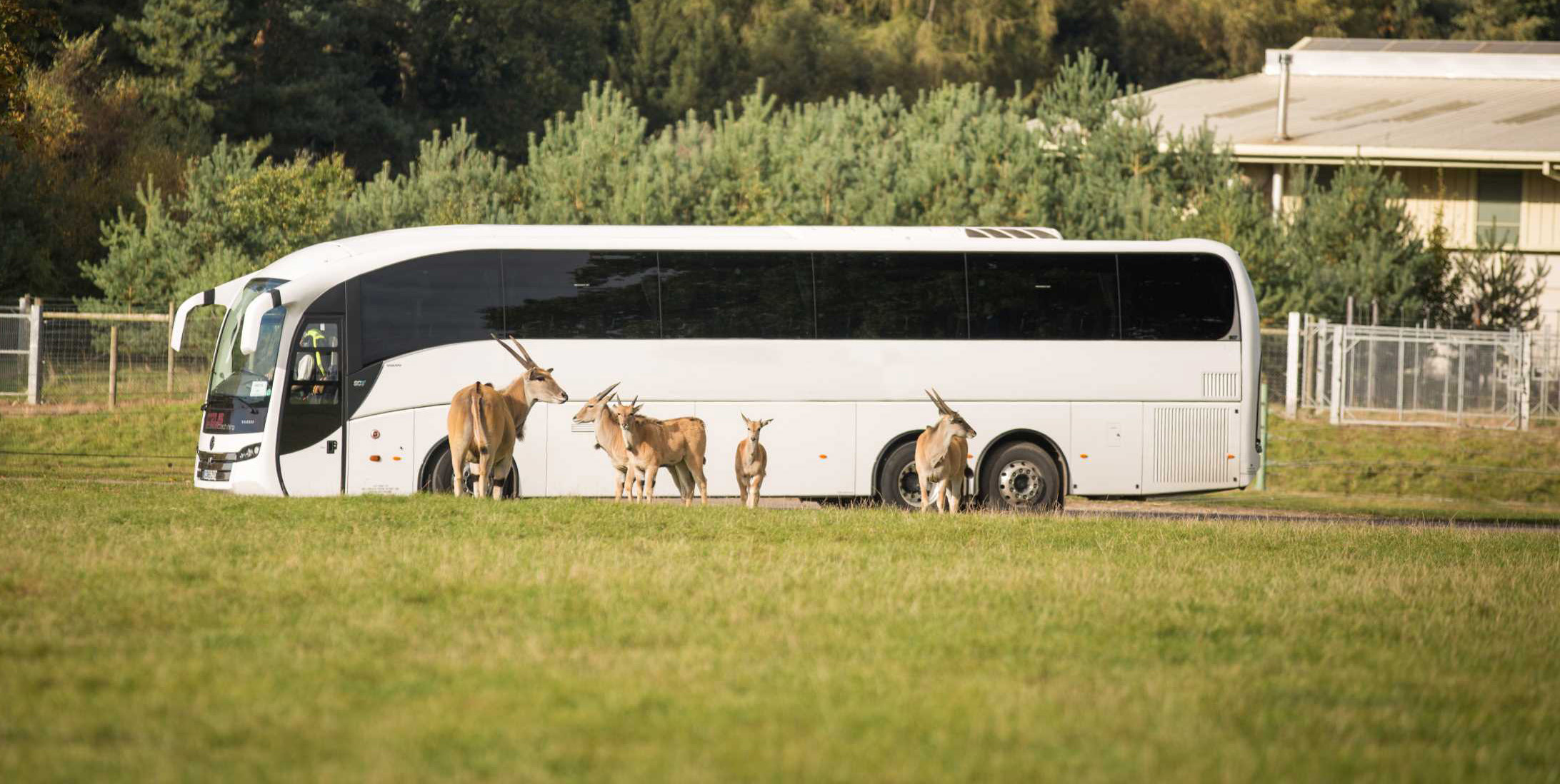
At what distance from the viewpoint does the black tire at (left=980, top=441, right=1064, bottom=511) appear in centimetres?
1916

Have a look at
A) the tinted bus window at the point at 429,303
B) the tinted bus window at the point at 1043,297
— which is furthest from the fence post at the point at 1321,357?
the tinted bus window at the point at 429,303

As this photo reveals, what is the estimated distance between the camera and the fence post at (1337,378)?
29.4m

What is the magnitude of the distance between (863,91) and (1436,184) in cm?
2533

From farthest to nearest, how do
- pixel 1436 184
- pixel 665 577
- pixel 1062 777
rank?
1. pixel 1436 184
2. pixel 665 577
3. pixel 1062 777

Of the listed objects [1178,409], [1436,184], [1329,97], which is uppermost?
[1329,97]

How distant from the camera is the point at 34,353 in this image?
2914 centimetres

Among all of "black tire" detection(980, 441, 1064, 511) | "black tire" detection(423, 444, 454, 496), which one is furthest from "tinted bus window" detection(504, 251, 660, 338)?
"black tire" detection(980, 441, 1064, 511)

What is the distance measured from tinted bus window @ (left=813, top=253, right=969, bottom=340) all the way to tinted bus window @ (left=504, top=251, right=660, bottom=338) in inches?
75.5

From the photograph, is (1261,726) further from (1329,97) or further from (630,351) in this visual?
(1329,97)

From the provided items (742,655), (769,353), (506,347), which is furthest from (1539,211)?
(742,655)

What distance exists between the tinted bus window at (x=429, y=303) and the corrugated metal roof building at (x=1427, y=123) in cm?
2033

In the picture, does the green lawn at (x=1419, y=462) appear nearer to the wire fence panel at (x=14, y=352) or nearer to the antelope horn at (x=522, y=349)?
the antelope horn at (x=522, y=349)

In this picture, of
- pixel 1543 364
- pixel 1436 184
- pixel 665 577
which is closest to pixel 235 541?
pixel 665 577

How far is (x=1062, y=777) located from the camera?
6.49 meters
